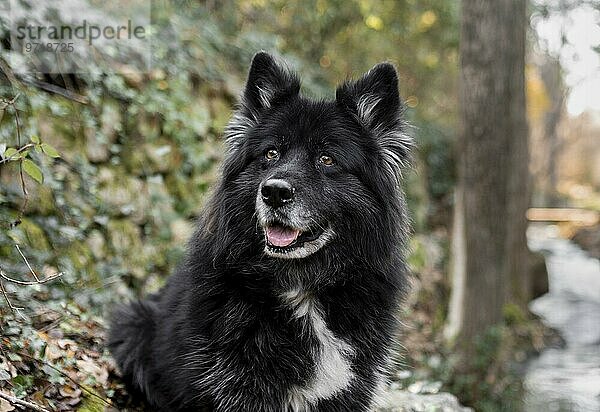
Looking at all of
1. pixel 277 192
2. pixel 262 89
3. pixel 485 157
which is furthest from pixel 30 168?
pixel 485 157

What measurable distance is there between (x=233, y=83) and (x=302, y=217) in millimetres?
6011

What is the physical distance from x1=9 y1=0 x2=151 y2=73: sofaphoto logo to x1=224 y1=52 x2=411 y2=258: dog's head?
115 inches

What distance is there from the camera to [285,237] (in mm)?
3547

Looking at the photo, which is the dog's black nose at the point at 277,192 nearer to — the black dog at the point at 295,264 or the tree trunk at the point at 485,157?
the black dog at the point at 295,264

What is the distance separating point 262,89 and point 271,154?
46cm

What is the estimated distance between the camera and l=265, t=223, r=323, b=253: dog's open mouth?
3537 millimetres

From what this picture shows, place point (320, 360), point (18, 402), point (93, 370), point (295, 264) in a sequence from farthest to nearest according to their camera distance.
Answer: point (93, 370) → point (295, 264) → point (320, 360) → point (18, 402)

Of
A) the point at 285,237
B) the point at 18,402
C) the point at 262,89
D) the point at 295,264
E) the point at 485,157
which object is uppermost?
the point at 262,89

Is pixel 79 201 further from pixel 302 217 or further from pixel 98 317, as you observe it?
pixel 302 217

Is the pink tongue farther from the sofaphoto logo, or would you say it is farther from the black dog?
the sofaphoto logo

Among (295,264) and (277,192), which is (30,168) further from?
(295,264)

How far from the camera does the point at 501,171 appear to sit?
28.6 feet

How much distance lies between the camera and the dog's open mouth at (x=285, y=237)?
354cm

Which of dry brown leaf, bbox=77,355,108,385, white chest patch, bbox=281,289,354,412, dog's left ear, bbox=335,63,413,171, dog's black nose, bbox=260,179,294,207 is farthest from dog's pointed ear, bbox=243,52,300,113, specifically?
dry brown leaf, bbox=77,355,108,385
